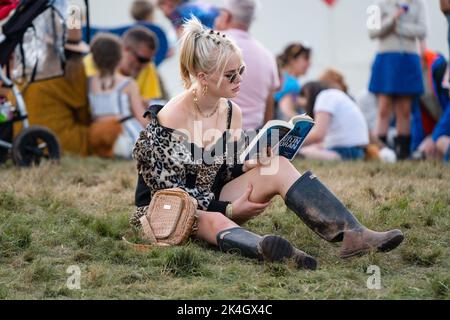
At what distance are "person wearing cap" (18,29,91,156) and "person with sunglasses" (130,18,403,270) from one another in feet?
12.5

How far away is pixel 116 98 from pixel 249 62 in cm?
164

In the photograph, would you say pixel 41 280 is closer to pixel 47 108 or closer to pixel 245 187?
pixel 245 187

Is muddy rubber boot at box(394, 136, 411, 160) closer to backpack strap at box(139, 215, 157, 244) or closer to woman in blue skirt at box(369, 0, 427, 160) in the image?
woman in blue skirt at box(369, 0, 427, 160)

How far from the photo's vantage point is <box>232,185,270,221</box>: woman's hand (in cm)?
441

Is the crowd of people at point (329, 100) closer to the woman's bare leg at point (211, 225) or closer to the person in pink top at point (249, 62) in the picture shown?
the person in pink top at point (249, 62)

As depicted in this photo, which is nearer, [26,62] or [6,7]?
[6,7]

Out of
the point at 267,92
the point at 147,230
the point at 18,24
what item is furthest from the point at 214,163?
the point at 267,92

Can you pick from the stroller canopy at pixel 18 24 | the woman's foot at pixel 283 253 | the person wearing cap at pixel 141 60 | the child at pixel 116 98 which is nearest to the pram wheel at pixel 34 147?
the stroller canopy at pixel 18 24

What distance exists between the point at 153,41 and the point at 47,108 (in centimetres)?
125

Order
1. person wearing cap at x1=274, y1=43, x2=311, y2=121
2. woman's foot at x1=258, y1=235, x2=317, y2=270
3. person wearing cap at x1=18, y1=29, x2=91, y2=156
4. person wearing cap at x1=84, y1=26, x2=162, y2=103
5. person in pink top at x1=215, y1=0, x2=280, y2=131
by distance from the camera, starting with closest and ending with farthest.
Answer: woman's foot at x1=258, y1=235, x2=317, y2=270
person in pink top at x1=215, y1=0, x2=280, y2=131
person wearing cap at x1=18, y1=29, x2=91, y2=156
person wearing cap at x1=84, y1=26, x2=162, y2=103
person wearing cap at x1=274, y1=43, x2=311, y2=121

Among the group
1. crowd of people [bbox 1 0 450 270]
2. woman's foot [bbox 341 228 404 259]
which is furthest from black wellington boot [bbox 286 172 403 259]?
crowd of people [bbox 1 0 450 270]

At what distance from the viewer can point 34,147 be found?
7.01m

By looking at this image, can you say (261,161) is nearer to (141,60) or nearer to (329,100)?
(329,100)

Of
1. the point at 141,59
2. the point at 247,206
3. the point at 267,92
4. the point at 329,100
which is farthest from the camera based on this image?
the point at 141,59
